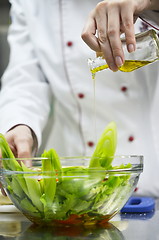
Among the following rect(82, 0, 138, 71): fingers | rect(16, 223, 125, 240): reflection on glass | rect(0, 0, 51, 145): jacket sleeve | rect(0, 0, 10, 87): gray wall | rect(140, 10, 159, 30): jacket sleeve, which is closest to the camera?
rect(16, 223, 125, 240): reflection on glass

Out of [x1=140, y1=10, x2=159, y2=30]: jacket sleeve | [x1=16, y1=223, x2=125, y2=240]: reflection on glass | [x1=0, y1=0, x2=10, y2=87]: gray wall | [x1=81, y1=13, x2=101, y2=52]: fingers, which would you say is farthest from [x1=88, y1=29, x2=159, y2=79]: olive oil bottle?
[x1=0, y1=0, x2=10, y2=87]: gray wall

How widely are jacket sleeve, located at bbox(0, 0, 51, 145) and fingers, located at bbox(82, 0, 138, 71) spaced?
50 centimetres

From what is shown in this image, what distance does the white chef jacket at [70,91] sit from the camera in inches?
60.8

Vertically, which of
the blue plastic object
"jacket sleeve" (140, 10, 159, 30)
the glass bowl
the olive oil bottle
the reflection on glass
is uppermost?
"jacket sleeve" (140, 10, 159, 30)

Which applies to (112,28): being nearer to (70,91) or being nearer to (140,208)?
(140,208)

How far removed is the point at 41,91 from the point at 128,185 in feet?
2.85

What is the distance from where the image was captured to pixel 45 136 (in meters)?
1.77

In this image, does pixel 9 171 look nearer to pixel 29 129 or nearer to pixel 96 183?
pixel 96 183

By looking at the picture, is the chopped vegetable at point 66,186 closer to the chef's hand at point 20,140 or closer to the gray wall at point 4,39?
the chef's hand at point 20,140

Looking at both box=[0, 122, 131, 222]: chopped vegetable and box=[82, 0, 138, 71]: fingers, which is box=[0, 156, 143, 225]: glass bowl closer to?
box=[0, 122, 131, 222]: chopped vegetable

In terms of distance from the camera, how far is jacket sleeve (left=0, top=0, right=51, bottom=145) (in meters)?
1.47

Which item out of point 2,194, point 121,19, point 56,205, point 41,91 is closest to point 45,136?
point 41,91

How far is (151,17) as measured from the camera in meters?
1.19

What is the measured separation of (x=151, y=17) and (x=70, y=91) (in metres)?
0.54
